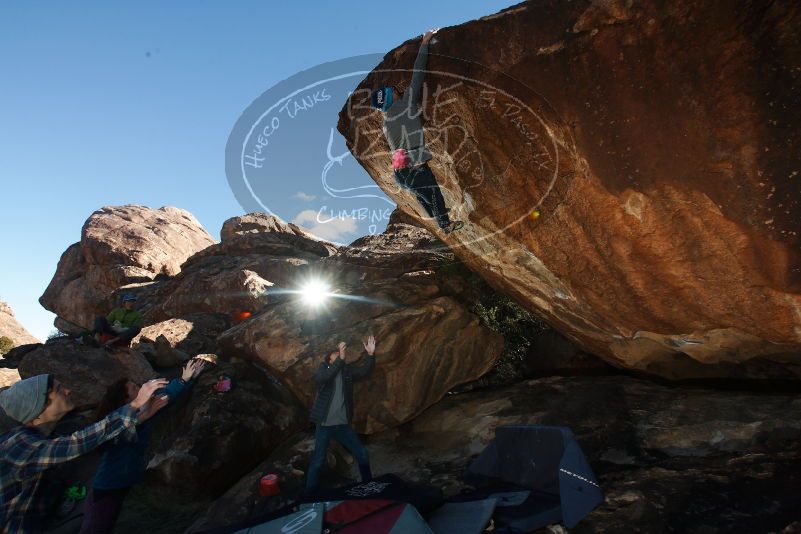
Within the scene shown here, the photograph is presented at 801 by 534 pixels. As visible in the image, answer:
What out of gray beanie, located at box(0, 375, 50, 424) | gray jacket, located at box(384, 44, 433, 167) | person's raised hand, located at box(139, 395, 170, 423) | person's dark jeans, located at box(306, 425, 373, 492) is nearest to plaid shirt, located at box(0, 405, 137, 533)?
gray beanie, located at box(0, 375, 50, 424)

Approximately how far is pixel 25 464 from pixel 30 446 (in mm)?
133

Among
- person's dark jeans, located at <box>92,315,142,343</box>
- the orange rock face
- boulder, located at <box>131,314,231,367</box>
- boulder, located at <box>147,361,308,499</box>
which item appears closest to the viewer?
the orange rock face

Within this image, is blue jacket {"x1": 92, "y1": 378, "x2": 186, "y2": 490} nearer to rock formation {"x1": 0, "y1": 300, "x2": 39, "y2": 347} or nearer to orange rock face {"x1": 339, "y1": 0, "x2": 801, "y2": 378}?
orange rock face {"x1": 339, "y1": 0, "x2": 801, "y2": 378}

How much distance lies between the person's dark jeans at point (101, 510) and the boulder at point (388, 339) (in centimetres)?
441

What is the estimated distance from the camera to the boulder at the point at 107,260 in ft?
83.2

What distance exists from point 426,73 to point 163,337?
11806mm

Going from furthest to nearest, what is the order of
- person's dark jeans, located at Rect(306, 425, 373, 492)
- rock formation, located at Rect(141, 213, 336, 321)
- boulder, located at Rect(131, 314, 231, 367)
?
1. rock formation, located at Rect(141, 213, 336, 321)
2. boulder, located at Rect(131, 314, 231, 367)
3. person's dark jeans, located at Rect(306, 425, 373, 492)

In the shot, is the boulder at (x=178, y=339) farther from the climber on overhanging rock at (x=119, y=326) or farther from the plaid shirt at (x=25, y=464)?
the plaid shirt at (x=25, y=464)

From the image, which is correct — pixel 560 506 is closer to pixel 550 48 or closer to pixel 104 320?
pixel 550 48

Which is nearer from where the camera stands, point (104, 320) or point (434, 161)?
point (434, 161)

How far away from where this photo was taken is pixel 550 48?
4.89 metres

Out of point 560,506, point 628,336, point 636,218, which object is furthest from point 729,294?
point 560,506

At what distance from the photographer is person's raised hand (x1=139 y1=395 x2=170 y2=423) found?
13.6ft

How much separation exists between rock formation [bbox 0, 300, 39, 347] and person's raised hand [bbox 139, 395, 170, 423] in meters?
38.2
